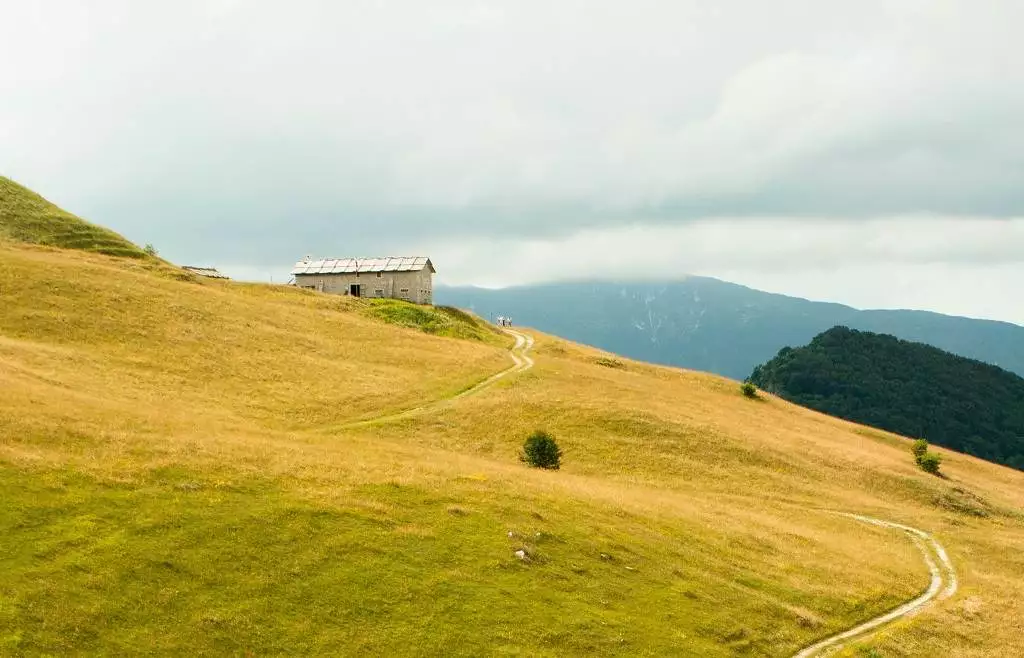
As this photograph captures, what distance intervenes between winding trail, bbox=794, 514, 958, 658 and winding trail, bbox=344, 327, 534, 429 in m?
36.6

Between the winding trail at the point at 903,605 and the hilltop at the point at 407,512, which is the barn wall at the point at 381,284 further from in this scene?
the hilltop at the point at 407,512

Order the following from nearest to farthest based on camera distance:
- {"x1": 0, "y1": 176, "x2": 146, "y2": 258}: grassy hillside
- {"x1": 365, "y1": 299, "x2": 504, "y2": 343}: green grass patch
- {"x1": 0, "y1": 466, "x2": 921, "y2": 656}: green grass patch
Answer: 1. {"x1": 0, "y1": 466, "x2": 921, "y2": 656}: green grass patch
2. {"x1": 365, "y1": 299, "x2": 504, "y2": 343}: green grass patch
3. {"x1": 0, "y1": 176, "x2": 146, "y2": 258}: grassy hillside

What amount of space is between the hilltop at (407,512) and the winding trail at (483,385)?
58 cm

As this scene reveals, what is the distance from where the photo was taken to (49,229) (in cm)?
12338

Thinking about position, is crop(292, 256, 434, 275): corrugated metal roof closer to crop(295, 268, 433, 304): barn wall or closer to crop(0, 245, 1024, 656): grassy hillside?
crop(295, 268, 433, 304): barn wall

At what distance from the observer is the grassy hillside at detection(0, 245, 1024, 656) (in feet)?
94.0

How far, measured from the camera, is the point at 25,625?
24.9 m

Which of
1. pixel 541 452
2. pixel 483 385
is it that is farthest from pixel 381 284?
pixel 541 452

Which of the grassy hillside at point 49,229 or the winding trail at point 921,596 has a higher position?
the grassy hillside at point 49,229

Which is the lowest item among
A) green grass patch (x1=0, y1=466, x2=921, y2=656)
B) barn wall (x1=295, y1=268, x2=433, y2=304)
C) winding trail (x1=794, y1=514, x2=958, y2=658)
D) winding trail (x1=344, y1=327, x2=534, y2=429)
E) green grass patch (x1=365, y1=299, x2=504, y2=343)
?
winding trail (x1=794, y1=514, x2=958, y2=658)

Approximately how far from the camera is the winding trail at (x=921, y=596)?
35719 mm

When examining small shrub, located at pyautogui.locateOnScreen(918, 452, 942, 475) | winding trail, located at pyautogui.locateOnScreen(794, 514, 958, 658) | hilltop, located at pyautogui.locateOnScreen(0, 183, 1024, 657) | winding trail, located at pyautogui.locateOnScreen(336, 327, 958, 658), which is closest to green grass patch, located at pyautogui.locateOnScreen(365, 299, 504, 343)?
winding trail, located at pyautogui.locateOnScreen(336, 327, 958, 658)

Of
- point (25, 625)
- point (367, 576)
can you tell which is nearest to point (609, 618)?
point (367, 576)

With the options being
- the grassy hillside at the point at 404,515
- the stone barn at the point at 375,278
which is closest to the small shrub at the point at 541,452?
the grassy hillside at the point at 404,515
